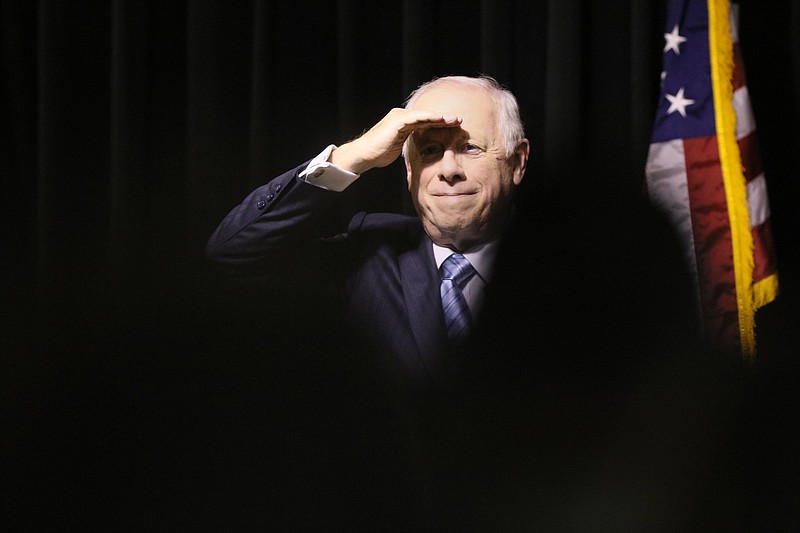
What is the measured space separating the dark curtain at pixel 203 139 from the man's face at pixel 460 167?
31 centimetres

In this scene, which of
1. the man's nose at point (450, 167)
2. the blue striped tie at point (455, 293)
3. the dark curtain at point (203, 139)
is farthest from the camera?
the dark curtain at point (203, 139)

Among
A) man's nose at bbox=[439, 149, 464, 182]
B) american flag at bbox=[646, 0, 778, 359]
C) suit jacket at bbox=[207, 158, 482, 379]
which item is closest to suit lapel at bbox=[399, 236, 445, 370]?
suit jacket at bbox=[207, 158, 482, 379]

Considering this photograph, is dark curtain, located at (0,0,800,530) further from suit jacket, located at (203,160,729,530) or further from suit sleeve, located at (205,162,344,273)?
suit sleeve, located at (205,162,344,273)

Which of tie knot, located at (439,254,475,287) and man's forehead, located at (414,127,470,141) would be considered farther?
tie knot, located at (439,254,475,287)

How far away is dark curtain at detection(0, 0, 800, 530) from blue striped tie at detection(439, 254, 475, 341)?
302 mm

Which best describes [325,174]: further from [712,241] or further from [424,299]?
[712,241]

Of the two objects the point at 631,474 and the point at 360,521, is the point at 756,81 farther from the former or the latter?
the point at 360,521

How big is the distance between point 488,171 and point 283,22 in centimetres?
74

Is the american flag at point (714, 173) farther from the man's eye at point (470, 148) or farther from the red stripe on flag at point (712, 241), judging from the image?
the man's eye at point (470, 148)

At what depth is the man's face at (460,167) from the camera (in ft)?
4.63

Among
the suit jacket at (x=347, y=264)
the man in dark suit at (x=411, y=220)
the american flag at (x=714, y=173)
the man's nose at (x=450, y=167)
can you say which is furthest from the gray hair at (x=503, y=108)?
the american flag at (x=714, y=173)

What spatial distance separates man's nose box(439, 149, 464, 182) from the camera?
4.58 ft

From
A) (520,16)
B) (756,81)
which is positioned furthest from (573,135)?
(756,81)

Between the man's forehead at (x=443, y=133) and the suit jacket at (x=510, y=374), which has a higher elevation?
the man's forehead at (x=443, y=133)
